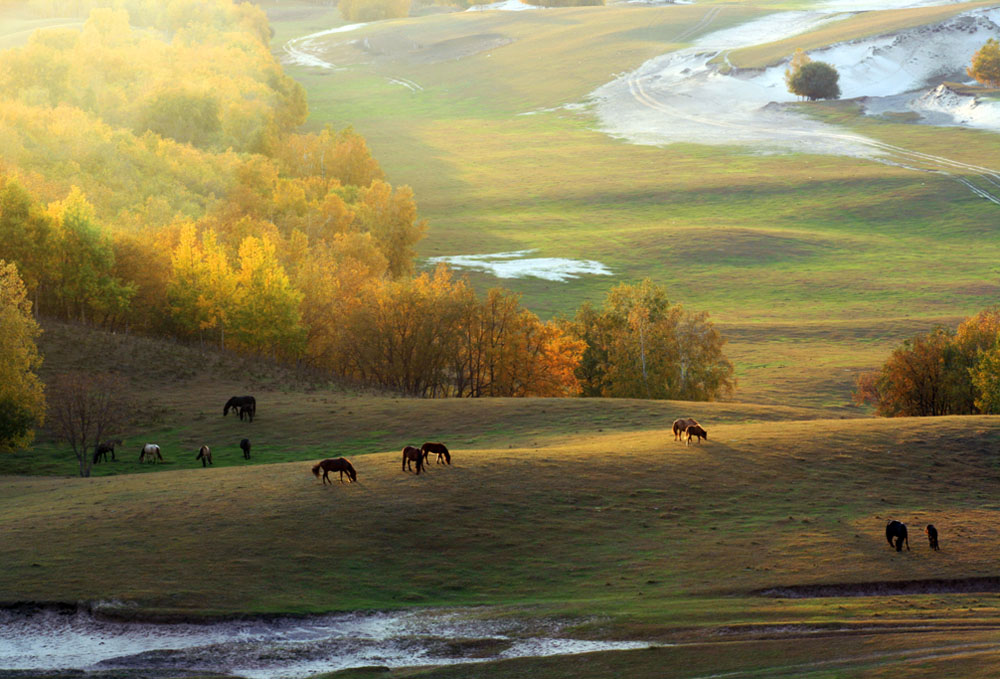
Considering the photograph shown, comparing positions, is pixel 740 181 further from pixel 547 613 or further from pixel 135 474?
pixel 547 613

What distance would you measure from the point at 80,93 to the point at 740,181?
99.9 metres

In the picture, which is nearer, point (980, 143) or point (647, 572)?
point (647, 572)

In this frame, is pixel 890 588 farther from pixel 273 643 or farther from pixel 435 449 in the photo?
pixel 273 643

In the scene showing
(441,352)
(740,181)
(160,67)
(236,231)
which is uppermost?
(160,67)

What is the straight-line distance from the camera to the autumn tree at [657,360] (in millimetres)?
76500

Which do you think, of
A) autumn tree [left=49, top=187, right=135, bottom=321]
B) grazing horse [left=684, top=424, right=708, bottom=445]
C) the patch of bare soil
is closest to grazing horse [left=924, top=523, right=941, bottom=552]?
the patch of bare soil

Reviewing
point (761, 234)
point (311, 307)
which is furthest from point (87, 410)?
point (761, 234)

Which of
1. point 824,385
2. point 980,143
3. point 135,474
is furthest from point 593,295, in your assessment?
point 980,143

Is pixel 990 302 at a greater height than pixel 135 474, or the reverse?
pixel 990 302

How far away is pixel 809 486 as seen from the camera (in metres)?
42.6

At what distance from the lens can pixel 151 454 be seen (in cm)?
5050

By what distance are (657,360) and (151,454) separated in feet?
129

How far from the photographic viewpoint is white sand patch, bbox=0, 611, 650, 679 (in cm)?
2580

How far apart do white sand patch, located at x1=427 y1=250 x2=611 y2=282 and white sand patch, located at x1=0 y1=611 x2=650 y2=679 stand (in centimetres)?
9706
